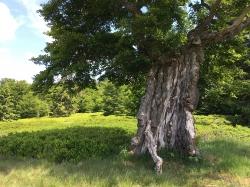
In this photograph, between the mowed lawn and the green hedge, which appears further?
the green hedge

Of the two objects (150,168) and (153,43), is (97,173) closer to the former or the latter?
(150,168)

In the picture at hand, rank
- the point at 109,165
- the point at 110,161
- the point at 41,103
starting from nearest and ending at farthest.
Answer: the point at 109,165
the point at 110,161
the point at 41,103

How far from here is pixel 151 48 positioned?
15.0 m

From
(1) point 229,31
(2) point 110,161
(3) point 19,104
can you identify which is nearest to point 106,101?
Answer: (3) point 19,104

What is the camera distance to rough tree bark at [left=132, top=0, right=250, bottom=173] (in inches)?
578

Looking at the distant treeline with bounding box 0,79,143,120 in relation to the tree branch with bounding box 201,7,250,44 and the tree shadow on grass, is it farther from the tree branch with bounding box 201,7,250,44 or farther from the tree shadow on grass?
the tree branch with bounding box 201,7,250,44

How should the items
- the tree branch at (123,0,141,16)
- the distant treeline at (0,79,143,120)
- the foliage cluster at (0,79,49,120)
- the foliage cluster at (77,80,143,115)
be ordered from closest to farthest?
the tree branch at (123,0,141,16) → the foliage cluster at (77,80,143,115) → the distant treeline at (0,79,143,120) → the foliage cluster at (0,79,49,120)

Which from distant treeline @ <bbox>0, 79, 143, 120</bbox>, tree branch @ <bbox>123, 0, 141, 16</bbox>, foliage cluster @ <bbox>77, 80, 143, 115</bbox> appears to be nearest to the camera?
tree branch @ <bbox>123, 0, 141, 16</bbox>

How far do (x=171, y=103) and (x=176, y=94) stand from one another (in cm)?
36

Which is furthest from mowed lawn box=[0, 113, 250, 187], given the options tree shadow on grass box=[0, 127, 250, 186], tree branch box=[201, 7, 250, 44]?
tree branch box=[201, 7, 250, 44]

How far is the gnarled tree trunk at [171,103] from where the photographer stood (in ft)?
48.0

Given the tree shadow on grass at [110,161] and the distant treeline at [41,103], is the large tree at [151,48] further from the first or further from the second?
the distant treeline at [41,103]

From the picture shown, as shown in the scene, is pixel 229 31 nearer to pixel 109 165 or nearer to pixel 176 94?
pixel 176 94

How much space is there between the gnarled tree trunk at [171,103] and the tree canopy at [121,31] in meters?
0.52
